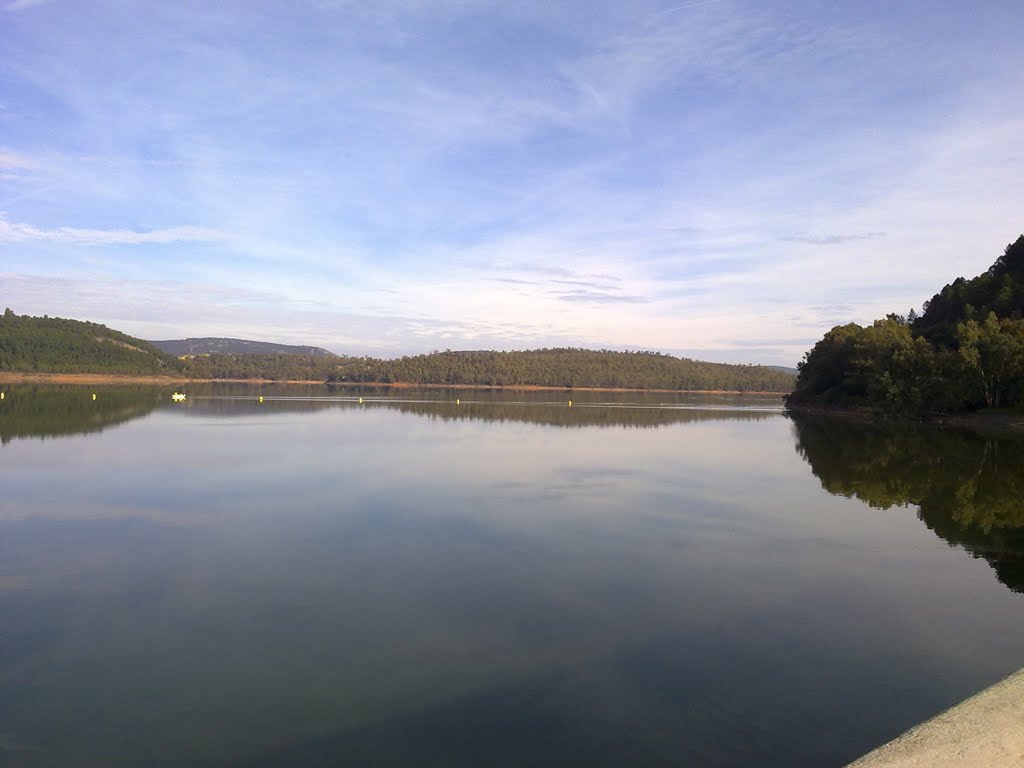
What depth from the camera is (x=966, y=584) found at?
1063 centimetres

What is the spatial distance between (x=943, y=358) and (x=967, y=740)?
161ft

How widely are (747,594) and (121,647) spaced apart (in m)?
7.80

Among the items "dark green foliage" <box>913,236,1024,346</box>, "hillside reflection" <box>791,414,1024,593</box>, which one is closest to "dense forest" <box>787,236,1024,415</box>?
"dark green foliage" <box>913,236,1024,346</box>

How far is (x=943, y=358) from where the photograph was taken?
155ft

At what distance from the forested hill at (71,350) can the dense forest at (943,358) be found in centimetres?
10744

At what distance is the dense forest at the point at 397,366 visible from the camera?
124 meters

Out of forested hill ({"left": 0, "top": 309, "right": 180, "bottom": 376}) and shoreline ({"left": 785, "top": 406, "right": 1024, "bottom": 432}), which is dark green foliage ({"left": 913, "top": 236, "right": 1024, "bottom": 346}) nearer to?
shoreline ({"left": 785, "top": 406, "right": 1024, "bottom": 432})

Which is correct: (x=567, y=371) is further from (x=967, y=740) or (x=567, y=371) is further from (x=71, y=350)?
(x=967, y=740)

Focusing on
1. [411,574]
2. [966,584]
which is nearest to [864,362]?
[966,584]

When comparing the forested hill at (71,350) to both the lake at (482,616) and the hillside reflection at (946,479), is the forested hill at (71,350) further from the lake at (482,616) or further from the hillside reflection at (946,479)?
the hillside reflection at (946,479)

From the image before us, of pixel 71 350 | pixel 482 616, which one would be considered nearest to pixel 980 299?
pixel 482 616

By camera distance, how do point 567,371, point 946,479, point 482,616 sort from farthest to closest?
point 567,371 < point 946,479 < point 482,616

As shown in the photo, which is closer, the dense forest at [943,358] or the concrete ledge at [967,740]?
the concrete ledge at [967,740]

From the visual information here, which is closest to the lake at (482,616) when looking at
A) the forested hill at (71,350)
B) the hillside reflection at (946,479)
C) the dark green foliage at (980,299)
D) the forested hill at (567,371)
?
the hillside reflection at (946,479)
